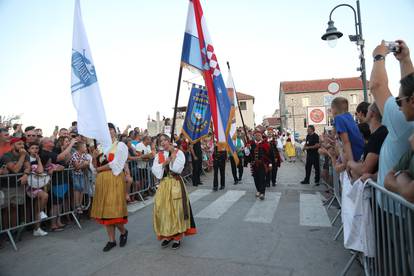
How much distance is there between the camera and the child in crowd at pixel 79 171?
631cm

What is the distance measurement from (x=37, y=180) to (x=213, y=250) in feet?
11.5

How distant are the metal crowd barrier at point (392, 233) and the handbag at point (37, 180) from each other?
17.6 ft

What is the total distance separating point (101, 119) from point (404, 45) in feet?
13.2

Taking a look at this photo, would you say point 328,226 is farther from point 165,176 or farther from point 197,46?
point 197,46

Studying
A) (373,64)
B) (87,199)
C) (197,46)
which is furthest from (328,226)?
(87,199)

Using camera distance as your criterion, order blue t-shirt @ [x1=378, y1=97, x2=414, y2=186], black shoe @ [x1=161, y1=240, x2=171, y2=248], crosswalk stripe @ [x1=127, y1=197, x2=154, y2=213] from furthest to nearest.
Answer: crosswalk stripe @ [x1=127, y1=197, x2=154, y2=213] < black shoe @ [x1=161, y1=240, x2=171, y2=248] < blue t-shirt @ [x1=378, y1=97, x2=414, y2=186]

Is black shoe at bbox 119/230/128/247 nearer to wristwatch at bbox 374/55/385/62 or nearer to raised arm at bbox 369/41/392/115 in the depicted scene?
raised arm at bbox 369/41/392/115

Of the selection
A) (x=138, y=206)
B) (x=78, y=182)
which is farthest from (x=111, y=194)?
(x=138, y=206)

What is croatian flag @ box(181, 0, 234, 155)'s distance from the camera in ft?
17.0

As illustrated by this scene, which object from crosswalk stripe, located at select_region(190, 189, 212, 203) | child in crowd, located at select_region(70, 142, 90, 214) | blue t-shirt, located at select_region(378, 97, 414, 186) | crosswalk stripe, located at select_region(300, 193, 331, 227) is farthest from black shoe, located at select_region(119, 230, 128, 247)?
blue t-shirt, located at select_region(378, 97, 414, 186)

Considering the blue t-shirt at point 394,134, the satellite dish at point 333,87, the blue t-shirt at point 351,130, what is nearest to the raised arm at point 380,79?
the blue t-shirt at point 394,134

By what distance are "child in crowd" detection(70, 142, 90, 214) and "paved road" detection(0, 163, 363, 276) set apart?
1.70 feet

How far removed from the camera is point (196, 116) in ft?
19.1

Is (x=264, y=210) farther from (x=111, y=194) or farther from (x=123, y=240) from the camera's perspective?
(x=111, y=194)
